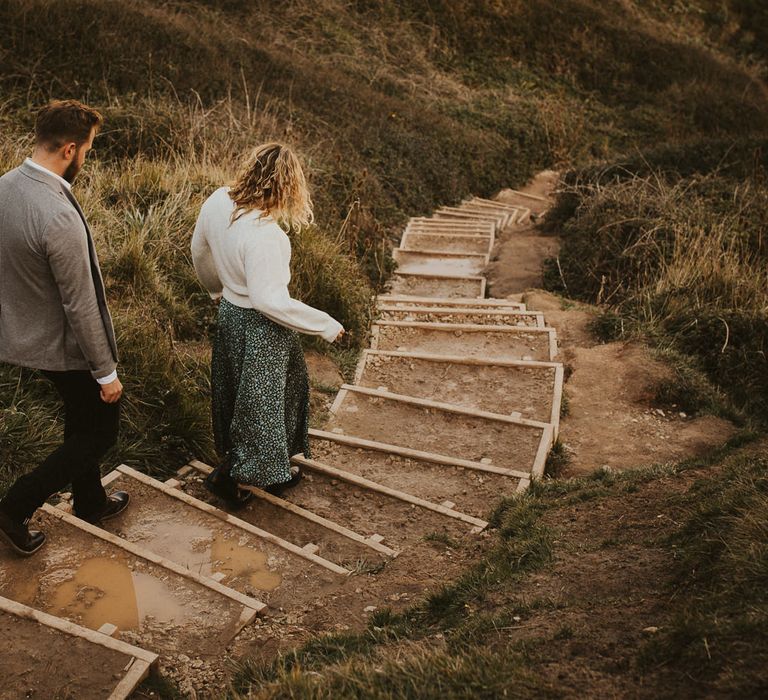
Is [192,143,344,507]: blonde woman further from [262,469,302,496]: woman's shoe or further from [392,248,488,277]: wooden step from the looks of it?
[392,248,488,277]: wooden step

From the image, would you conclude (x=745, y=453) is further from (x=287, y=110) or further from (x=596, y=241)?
(x=287, y=110)

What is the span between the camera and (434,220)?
12.2 metres

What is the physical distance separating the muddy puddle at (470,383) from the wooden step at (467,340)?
1.24 feet

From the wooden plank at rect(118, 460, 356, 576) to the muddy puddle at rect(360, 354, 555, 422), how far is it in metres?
2.38

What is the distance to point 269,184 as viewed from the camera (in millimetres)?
3572

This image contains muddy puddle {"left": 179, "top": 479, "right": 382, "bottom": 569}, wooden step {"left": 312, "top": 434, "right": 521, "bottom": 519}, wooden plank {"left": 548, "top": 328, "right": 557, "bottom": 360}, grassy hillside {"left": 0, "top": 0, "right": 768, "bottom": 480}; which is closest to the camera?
muddy puddle {"left": 179, "top": 479, "right": 382, "bottom": 569}

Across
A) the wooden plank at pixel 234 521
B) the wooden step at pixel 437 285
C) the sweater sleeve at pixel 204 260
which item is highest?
the sweater sleeve at pixel 204 260

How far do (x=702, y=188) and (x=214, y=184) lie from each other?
23.6 ft

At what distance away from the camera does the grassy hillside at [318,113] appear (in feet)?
18.6

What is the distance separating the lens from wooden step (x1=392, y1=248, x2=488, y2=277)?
998cm

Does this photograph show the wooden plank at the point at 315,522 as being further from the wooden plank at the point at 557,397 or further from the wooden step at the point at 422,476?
the wooden plank at the point at 557,397

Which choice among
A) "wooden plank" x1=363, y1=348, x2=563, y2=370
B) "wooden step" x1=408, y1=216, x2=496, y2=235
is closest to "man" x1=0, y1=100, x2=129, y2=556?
"wooden plank" x1=363, y1=348, x2=563, y2=370

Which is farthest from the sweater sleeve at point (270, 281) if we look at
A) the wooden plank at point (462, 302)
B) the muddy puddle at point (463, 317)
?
the wooden plank at point (462, 302)

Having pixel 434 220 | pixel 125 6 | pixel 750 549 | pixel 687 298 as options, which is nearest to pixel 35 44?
pixel 125 6
